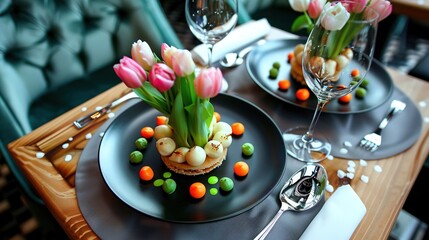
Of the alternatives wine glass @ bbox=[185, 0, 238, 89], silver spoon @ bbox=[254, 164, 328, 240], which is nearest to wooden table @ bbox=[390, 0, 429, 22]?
wine glass @ bbox=[185, 0, 238, 89]

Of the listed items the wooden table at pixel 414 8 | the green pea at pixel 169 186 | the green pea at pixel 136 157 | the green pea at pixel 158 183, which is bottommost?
the wooden table at pixel 414 8

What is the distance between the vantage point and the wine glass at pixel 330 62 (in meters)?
0.54

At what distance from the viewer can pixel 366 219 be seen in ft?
1.70

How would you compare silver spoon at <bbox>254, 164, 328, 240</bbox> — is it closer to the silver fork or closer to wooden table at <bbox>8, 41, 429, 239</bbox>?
wooden table at <bbox>8, 41, 429, 239</bbox>

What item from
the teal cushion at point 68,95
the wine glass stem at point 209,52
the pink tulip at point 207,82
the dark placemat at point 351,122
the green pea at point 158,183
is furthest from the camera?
the teal cushion at point 68,95

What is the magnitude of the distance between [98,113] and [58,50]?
464 mm

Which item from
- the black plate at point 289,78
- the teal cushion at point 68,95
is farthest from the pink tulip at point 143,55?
the teal cushion at point 68,95

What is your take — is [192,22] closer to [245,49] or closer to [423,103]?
[245,49]

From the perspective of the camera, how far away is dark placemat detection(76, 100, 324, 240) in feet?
1.54

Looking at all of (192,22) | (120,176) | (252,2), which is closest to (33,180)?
(120,176)

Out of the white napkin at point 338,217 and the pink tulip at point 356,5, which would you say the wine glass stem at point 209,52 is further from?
the white napkin at point 338,217

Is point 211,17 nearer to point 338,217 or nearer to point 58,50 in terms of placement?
point 338,217

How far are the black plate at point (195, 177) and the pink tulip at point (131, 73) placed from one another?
171mm

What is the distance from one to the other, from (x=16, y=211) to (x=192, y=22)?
1002mm
